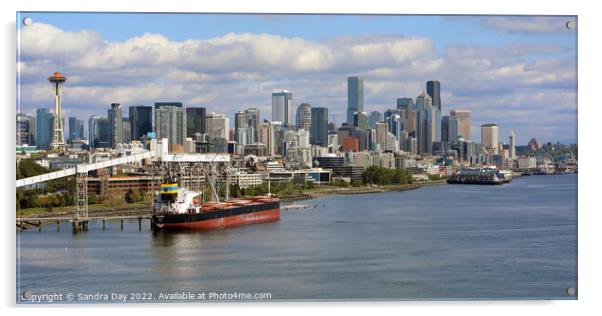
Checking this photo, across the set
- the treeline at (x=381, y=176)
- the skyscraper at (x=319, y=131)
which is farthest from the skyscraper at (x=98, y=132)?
the treeline at (x=381, y=176)

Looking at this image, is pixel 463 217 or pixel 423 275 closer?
pixel 423 275

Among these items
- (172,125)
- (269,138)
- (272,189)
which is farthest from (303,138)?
(172,125)

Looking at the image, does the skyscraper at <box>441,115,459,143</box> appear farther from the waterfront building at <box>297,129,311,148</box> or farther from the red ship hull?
the red ship hull

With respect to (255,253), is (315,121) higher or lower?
higher

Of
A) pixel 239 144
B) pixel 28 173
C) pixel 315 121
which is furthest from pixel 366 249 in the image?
pixel 239 144

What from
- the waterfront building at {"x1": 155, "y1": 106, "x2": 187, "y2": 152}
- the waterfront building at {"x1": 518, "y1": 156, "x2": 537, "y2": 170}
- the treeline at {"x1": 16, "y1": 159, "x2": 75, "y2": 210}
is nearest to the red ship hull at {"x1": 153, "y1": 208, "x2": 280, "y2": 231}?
the treeline at {"x1": 16, "y1": 159, "x2": 75, "y2": 210}

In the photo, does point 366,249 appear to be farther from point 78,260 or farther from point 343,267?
point 78,260

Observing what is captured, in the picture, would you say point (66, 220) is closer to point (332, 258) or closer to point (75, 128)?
point (75, 128)
